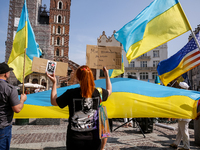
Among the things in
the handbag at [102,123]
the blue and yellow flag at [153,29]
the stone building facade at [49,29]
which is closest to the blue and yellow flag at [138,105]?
the blue and yellow flag at [153,29]

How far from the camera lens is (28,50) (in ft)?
17.9

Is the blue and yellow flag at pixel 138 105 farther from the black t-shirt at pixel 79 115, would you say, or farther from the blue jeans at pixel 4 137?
the black t-shirt at pixel 79 115

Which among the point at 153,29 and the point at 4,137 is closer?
the point at 4,137

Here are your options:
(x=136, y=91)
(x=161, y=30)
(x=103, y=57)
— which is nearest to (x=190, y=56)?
(x=161, y=30)

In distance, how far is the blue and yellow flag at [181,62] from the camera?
551cm

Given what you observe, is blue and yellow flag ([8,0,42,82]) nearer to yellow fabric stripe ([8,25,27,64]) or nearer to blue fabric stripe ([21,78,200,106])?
yellow fabric stripe ([8,25,27,64])

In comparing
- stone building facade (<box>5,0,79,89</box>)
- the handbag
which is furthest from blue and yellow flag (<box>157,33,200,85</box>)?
stone building facade (<box>5,0,79,89</box>)

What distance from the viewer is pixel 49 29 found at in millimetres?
44812

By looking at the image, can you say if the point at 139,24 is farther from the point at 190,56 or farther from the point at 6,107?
the point at 6,107

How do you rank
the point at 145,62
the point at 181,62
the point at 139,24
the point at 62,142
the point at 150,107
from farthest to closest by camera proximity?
the point at 145,62 < the point at 181,62 < the point at 62,142 < the point at 139,24 < the point at 150,107

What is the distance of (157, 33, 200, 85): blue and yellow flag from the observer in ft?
18.1

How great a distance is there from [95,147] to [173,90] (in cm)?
336

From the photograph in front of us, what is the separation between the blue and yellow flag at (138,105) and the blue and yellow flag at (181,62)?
130cm

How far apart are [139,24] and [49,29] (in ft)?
145
